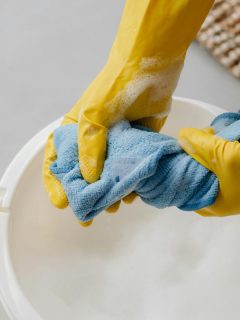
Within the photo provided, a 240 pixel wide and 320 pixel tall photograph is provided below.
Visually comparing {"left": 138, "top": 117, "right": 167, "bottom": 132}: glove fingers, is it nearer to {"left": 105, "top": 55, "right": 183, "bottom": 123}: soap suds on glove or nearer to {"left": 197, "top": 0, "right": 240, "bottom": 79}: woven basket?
{"left": 105, "top": 55, "right": 183, "bottom": 123}: soap suds on glove

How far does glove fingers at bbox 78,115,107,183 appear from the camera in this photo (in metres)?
0.62

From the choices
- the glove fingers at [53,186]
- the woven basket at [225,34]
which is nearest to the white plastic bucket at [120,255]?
the glove fingers at [53,186]

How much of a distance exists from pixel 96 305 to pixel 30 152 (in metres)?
0.29

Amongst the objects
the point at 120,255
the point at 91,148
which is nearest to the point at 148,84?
the point at 91,148

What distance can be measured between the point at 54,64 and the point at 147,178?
0.70 m

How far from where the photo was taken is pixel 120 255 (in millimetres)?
980

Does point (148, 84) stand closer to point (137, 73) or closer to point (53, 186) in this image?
point (137, 73)

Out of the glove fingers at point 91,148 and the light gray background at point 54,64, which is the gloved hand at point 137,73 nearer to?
the glove fingers at point 91,148

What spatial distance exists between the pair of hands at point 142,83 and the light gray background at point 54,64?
48 cm

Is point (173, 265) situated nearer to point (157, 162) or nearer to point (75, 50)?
point (157, 162)

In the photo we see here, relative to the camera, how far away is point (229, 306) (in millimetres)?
872

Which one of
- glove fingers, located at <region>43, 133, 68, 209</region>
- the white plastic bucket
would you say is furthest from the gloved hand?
the white plastic bucket

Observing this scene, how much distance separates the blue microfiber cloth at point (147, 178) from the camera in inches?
23.3

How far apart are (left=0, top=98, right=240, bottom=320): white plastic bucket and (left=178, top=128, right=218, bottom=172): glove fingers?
0.33 meters
